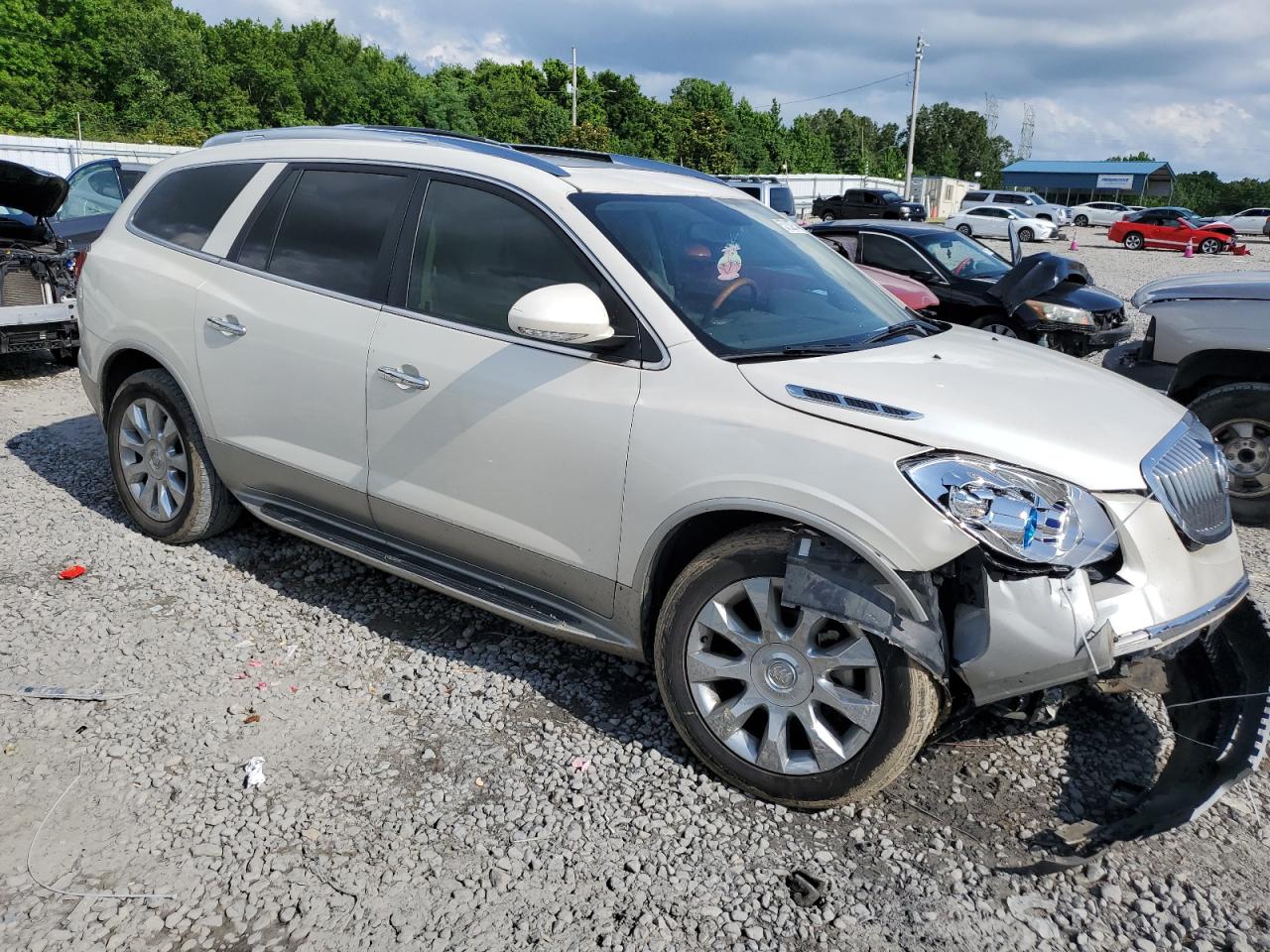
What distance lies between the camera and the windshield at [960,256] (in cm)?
1079

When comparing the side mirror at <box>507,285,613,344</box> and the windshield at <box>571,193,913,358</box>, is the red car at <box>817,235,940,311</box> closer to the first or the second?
the windshield at <box>571,193,913,358</box>

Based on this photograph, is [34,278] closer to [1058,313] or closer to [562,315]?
[562,315]

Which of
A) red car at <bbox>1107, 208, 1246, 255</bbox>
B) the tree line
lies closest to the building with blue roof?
the tree line

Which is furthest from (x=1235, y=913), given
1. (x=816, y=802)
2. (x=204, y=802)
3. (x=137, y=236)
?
(x=137, y=236)

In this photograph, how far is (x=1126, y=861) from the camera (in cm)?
281

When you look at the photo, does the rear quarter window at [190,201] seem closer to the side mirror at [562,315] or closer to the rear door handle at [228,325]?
the rear door handle at [228,325]

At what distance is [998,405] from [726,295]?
1011mm

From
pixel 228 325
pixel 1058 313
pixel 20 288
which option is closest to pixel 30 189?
pixel 20 288

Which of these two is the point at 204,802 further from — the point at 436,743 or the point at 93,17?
the point at 93,17

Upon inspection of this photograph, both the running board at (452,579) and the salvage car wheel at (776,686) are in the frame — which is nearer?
the salvage car wheel at (776,686)

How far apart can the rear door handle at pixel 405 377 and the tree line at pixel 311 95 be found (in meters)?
32.8

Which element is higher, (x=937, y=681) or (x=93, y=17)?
(x=93, y=17)

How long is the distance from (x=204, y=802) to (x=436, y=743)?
741mm

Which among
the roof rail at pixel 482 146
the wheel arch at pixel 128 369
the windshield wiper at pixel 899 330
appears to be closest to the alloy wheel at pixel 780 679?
the windshield wiper at pixel 899 330
